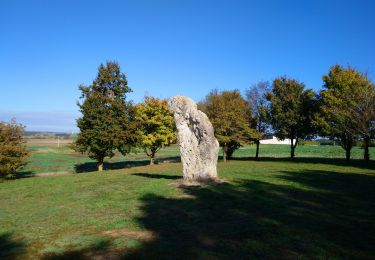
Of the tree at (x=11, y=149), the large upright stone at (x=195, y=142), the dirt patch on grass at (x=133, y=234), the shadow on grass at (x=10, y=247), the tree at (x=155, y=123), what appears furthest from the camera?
the tree at (x=155, y=123)

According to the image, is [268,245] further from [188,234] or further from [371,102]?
[371,102]

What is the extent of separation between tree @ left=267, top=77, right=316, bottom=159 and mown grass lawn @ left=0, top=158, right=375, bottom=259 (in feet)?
88.1

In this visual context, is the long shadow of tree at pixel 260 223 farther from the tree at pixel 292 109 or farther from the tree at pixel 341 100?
the tree at pixel 292 109

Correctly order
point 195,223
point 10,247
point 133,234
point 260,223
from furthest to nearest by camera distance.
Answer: point 195,223 → point 260,223 → point 133,234 → point 10,247

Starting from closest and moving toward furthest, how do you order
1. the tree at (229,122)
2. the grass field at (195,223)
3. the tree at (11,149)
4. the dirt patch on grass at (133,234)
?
the grass field at (195,223) → the dirt patch on grass at (133,234) → the tree at (11,149) → the tree at (229,122)

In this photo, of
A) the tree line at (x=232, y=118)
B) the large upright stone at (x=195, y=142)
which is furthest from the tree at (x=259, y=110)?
the large upright stone at (x=195, y=142)

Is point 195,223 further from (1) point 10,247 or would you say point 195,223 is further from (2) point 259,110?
(2) point 259,110

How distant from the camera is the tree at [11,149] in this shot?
94.3 feet

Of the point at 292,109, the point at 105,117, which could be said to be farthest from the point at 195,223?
the point at 292,109

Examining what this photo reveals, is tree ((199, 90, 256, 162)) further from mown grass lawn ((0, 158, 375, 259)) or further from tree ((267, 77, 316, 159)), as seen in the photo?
mown grass lawn ((0, 158, 375, 259))

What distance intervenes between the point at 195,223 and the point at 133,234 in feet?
7.11

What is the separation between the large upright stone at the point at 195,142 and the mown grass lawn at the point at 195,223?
1.62 metres

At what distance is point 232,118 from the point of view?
→ 148ft

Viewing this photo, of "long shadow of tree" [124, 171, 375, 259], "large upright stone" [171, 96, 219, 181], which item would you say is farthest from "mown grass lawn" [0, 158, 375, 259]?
"large upright stone" [171, 96, 219, 181]
